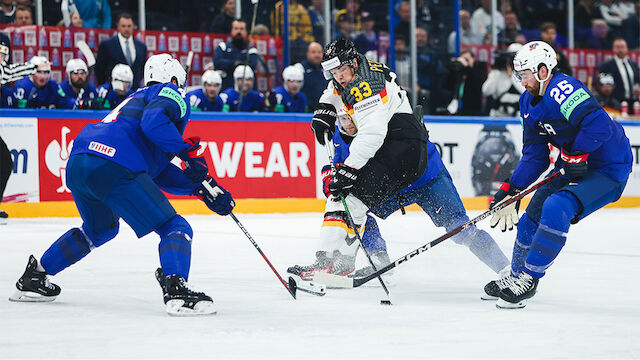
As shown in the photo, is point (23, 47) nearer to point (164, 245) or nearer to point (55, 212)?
point (55, 212)

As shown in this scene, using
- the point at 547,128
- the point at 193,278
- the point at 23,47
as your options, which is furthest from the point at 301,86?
the point at 547,128

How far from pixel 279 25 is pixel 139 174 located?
27.6ft

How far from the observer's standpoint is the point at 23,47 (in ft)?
36.6

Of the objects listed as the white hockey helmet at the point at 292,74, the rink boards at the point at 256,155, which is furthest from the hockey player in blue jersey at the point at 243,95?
the rink boards at the point at 256,155

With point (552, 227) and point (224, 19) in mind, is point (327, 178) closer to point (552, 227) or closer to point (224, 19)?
point (552, 227)

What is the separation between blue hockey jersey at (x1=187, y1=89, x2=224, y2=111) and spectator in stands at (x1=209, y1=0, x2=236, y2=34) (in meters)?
1.16

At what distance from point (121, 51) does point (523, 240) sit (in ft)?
23.3

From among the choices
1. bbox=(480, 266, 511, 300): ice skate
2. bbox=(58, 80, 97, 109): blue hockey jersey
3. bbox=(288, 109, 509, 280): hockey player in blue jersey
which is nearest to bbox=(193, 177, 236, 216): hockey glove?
bbox=(288, 109, 509, 280): hockey player in blue jersey

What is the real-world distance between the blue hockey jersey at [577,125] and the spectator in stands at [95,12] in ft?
25.4

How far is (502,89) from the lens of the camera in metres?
13.1

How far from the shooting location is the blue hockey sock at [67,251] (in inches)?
183

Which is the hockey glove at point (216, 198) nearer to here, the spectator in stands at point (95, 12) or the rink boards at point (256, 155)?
the rink boards at point (256, 155)

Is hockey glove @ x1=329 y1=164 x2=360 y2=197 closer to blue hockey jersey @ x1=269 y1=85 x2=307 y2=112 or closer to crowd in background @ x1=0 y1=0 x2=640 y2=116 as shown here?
crowd in background @ x1=0 y1=0 x2=640 y2=116

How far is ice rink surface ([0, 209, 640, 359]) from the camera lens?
346 centimetres
